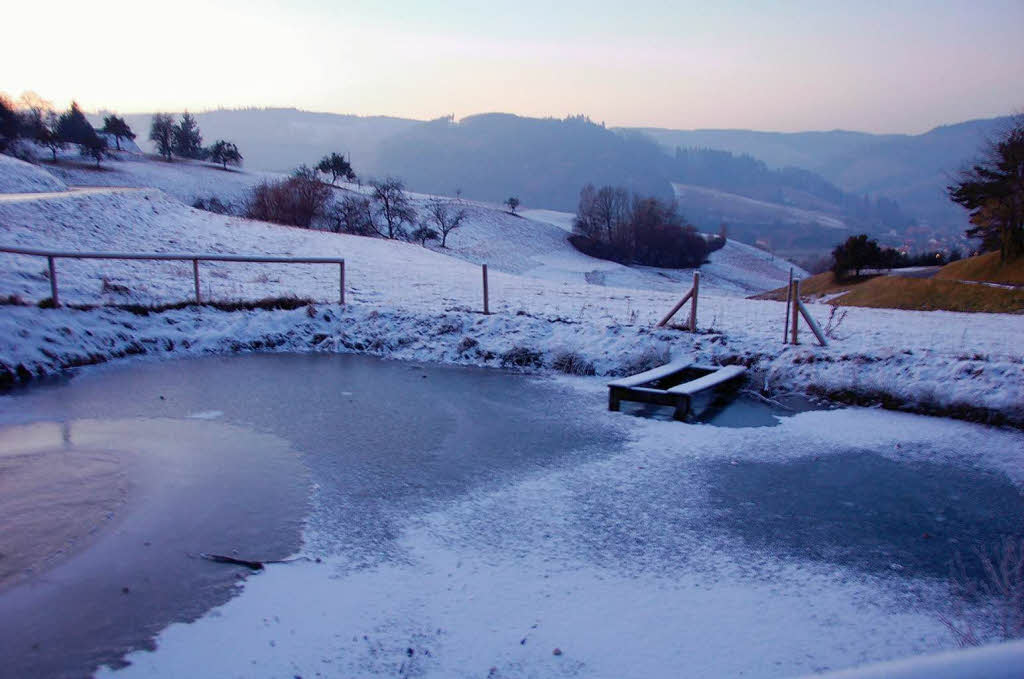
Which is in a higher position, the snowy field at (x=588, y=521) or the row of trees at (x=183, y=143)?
the row of trees at (x=183, y=143)

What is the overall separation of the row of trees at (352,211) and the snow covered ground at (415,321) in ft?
55.2

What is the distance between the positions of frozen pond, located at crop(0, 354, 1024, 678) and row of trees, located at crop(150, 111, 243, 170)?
8751 cm

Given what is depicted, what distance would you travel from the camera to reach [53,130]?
7844 centimetres

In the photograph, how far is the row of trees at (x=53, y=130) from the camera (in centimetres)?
6148

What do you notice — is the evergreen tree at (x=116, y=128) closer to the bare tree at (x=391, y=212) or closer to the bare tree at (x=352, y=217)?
the bare tree at (x=391, y=212)

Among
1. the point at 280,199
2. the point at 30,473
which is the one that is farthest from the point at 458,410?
the point at 280,199

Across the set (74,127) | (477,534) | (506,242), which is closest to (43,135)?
(74,127)

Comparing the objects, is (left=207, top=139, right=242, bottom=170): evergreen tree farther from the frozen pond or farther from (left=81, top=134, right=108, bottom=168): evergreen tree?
the frozen pond

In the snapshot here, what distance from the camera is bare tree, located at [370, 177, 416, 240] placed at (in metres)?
68.9

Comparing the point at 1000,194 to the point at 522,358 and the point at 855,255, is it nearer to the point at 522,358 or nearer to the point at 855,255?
the point at 855,255

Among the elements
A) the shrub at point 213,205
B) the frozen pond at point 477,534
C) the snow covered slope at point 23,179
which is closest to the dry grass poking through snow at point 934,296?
the frozen pond at point 477,534

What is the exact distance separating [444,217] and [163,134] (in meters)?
41.4

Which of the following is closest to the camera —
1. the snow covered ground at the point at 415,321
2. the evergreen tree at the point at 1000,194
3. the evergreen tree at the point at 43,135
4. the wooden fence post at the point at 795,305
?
the snow covered ground at the point at 415,321

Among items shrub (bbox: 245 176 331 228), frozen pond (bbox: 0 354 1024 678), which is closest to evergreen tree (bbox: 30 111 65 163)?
shrub (bbox: 245 176 331 228)
